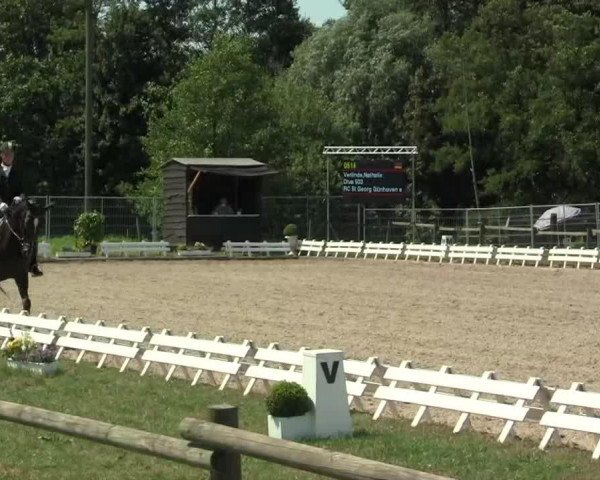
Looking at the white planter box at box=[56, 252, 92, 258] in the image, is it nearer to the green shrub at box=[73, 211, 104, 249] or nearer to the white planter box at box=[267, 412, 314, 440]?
the green shrub at box=[73, 211, 104, 249]

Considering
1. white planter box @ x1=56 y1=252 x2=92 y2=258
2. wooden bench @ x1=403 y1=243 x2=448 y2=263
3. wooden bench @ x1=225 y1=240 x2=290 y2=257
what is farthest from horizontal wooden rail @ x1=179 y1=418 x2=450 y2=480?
wooden bench @ x1=225 y1=240 x2=290 y2=257

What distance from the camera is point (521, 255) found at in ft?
140

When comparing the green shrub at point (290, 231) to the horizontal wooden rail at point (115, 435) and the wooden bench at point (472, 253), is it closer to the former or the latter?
the wooden bench at point (472, 253)

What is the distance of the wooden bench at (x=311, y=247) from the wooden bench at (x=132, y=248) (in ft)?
16.2

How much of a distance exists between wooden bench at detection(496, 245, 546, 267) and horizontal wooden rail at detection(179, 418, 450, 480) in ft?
118

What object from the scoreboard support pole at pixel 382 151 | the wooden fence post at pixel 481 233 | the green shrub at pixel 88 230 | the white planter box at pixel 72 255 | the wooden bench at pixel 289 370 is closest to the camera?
the wooden bench at pixel 289 370

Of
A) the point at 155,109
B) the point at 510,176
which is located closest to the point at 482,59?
the point at 510,176

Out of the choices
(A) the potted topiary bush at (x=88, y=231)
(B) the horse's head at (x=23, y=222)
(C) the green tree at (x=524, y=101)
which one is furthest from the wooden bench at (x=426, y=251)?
(B) the horse's head at (x=23, y=222)

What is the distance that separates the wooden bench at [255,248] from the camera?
159 feet

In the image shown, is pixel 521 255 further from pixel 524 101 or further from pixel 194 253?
pixel 524 101

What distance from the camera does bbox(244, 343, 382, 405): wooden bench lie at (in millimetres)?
13305

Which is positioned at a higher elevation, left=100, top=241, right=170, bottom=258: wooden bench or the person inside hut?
the person inside hut

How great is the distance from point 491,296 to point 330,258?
61.0 ft

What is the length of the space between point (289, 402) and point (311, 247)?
38121mm
